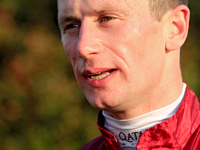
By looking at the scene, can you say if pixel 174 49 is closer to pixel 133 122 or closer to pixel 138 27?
pixel 138 27

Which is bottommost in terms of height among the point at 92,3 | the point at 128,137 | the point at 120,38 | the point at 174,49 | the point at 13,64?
the point at 13,64

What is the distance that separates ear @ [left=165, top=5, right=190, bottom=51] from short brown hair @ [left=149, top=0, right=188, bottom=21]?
0.04 m

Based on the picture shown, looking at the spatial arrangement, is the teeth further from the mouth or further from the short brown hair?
the short brown hair

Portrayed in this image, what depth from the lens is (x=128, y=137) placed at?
1843 mm

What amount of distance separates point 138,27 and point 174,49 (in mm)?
284

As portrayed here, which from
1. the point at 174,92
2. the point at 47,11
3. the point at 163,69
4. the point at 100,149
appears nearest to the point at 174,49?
the point at 163,69

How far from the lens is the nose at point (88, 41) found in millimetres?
1670

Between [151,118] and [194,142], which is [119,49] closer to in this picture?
[151,118]

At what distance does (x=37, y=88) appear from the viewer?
5.43 metres

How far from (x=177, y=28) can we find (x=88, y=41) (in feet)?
1.91

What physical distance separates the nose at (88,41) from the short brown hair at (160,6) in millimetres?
365

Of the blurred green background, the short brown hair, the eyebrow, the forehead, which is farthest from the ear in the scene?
the blurred green background

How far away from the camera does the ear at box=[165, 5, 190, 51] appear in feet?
5.87

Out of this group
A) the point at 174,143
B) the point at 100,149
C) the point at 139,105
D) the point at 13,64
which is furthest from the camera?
the point at 13,64
